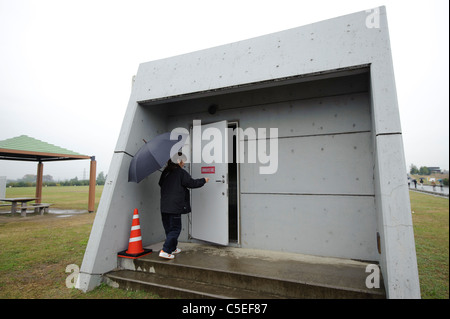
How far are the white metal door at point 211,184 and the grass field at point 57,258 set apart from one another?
1622 mm

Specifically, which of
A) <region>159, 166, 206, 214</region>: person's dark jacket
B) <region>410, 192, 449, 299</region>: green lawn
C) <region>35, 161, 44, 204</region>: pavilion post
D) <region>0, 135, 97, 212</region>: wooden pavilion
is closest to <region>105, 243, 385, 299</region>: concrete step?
<region>159, 166, 206, 214</region>: person's dark jacket

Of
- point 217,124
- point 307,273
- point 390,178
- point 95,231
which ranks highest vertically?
point 217,124

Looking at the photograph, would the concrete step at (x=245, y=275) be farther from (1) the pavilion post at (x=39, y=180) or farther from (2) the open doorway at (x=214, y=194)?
(1) the pavilion post at (x=39, y=180)

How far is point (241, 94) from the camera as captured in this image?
4.70 meters

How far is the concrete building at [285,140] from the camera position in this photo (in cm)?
318

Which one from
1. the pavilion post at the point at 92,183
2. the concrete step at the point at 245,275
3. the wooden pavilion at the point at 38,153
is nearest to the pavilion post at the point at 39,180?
the wooden pavilion at the point at 38,153

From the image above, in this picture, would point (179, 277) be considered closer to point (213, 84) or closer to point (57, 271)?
point (57, 271)

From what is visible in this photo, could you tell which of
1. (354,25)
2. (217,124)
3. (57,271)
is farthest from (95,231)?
(354,25)

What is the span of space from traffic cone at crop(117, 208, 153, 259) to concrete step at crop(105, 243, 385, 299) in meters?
0.10

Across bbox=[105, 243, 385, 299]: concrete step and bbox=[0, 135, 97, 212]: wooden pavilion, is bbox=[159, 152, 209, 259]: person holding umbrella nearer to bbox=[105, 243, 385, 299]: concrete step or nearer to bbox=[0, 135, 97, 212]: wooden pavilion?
bbox=[105, 243, 385, 299]: concrete step

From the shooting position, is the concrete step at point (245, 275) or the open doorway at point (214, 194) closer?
the concrete step at point (245, 275)

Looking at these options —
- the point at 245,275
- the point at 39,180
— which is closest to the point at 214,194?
the point at 245,275

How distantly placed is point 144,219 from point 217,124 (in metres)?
2.31

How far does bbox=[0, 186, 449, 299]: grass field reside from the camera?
A: 335 cm
